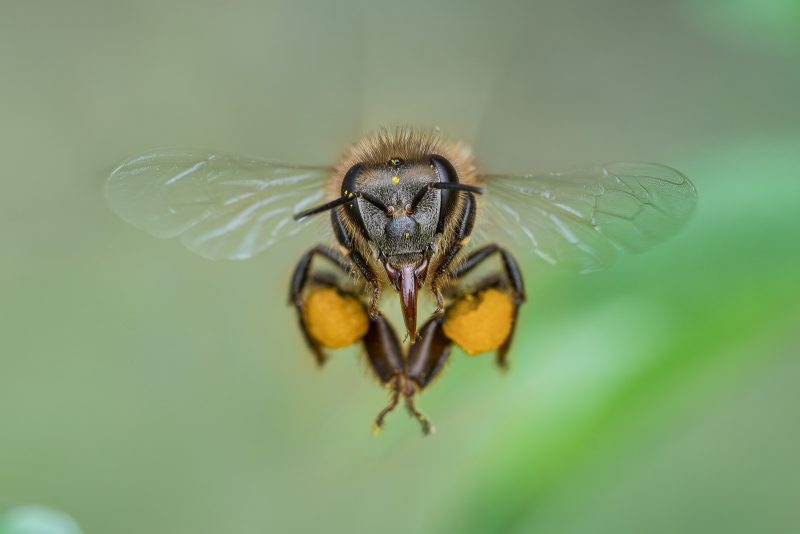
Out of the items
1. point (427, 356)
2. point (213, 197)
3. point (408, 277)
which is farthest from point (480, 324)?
point (213, 197)

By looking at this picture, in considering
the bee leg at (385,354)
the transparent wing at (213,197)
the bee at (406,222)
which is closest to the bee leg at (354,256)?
the bee at (406,222)

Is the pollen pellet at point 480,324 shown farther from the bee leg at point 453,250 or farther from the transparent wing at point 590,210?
the transparent wing at point 590,210

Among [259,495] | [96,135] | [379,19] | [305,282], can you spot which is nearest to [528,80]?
[379,19]

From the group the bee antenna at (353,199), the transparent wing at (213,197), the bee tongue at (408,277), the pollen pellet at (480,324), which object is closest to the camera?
the bee tongue at (408,277)

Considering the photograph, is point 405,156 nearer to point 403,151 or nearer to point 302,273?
point 403,151

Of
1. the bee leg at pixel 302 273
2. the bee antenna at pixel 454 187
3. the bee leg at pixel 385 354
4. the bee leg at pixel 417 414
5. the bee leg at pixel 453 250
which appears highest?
the bee antenna at pixel 454 187
